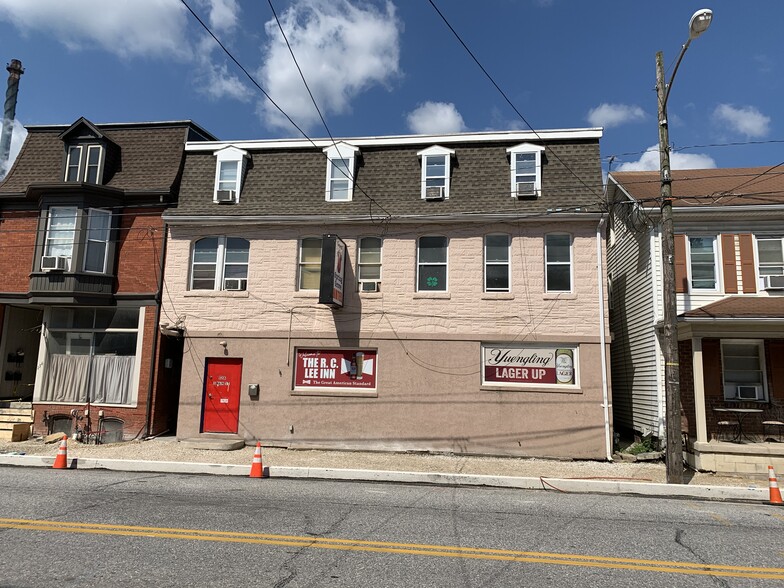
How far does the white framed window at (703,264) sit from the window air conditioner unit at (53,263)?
55.7ft

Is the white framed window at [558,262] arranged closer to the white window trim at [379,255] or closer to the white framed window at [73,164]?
the white window trim at [379,255]

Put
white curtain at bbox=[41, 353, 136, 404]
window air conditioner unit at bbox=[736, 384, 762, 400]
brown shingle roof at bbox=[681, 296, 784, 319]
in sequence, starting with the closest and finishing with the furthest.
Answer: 1. brown shingle roof at bbox=[681, 296, 784, 319]
2. window air conditioner unit at bbox=[736, 384, 762, 400]
3. white curtain at bbox=[41, 353, 136, 404]

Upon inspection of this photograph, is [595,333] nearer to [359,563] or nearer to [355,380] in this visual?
[355,380]

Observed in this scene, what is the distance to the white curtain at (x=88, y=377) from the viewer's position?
618 inches

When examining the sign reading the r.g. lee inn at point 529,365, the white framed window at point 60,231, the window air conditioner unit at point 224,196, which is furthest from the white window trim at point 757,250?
the white framed window at point 60,231

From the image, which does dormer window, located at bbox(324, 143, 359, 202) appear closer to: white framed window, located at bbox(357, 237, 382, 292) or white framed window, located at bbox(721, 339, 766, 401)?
white framed window, located at bbox(357, 237, 382, 292)

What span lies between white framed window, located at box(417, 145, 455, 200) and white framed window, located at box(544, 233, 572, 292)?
312 centimetres

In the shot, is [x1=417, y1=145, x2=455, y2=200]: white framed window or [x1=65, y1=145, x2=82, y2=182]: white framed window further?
[x1=65, y1=145, x2=82, y2=182]: white framed window

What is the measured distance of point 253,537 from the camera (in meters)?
6.22

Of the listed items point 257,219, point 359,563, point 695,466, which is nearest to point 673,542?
point 359,563

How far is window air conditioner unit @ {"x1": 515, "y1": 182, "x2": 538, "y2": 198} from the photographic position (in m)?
14.8

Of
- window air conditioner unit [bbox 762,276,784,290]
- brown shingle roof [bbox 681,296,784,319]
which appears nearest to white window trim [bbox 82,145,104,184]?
brown shingle roof [bbox 681,296,784,319]

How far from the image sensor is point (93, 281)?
51.7 ft

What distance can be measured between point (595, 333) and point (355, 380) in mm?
6273
